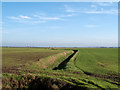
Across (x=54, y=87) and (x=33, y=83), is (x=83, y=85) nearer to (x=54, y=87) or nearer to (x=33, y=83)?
(x=54, y=87)

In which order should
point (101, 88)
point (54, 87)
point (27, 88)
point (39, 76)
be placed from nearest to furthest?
point (101, 88) < point (54, 87) < point (27, 88) < point (39, 76)

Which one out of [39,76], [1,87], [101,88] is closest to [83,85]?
[101,88]

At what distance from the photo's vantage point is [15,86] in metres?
14.2

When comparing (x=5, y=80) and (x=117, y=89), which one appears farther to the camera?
(x=5, y=80)

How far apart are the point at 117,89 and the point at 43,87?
28.5 feet

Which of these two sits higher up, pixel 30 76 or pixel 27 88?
pixel 30 76

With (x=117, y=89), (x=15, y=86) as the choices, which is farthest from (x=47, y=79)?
(x=117, y=89)

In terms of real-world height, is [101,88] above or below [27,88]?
above

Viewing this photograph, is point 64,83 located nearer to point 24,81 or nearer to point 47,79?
point 47,79

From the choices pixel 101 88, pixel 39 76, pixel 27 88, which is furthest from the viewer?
pixel 39 76

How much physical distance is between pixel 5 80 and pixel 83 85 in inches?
389

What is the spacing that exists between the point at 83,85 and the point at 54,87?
345cm

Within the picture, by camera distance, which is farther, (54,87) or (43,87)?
(43,87)

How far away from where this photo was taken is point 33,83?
49.0 ft
